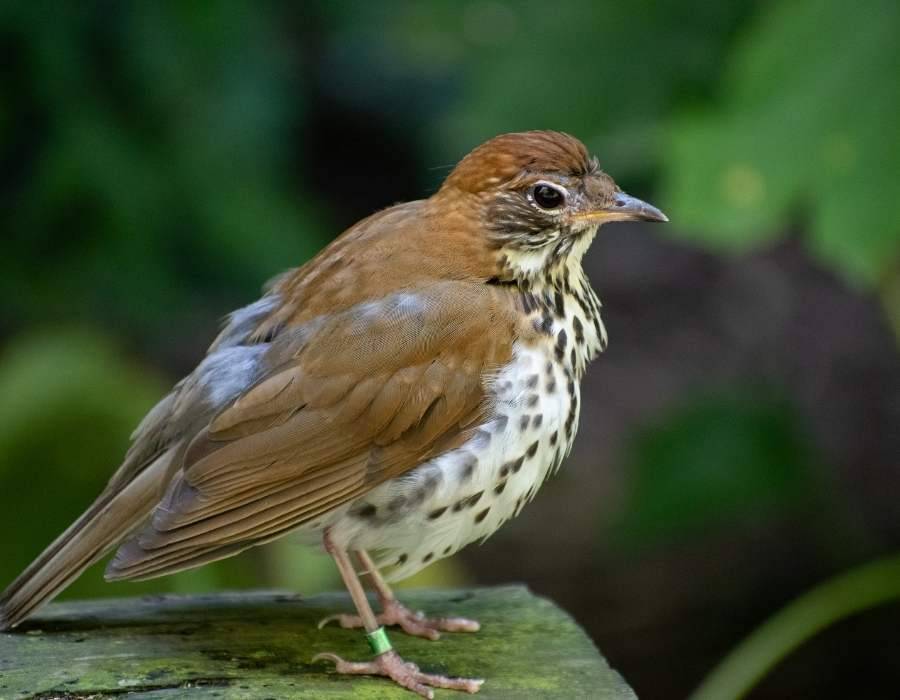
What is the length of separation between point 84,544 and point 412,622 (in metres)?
0.90

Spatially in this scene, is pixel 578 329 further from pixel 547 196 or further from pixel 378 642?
pixel 378 642

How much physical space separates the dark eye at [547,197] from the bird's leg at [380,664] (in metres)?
1.01

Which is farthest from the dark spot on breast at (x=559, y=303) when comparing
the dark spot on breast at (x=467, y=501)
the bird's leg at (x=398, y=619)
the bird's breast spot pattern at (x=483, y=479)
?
the bird's leg at (x=398, y=619)

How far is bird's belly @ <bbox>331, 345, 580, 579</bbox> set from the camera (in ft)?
12.9

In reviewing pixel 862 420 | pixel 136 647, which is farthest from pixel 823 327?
pixel 136 647

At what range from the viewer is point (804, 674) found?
27.2ft

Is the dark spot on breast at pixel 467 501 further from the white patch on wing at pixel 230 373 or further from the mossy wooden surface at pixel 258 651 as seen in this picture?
the white patch on wing at pixel 230 373

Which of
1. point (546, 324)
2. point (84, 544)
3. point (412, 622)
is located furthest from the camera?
point (412, 622)

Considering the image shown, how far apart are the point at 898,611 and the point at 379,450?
5.14 m

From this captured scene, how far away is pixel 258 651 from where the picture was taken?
13.2ft

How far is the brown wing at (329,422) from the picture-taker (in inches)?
149

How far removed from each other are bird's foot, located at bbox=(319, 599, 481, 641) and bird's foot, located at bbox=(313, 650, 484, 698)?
0.34 metres

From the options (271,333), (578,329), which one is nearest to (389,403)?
(271,333)

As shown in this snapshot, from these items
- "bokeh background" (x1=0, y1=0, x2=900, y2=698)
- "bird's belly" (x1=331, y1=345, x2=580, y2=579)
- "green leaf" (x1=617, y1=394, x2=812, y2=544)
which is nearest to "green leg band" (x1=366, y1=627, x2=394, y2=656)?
"bird's belly" (x1=331, y1=345, x2=580, y2=579)
